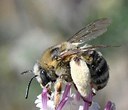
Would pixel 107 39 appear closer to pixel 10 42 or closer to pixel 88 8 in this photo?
pixel 88 8

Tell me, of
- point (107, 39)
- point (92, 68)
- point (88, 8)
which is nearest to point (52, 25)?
point (88, 8)

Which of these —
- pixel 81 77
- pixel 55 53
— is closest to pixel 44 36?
pixel 55 53

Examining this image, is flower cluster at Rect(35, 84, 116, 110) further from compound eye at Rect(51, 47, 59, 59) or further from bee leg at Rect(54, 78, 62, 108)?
compound eye at Rect(51, 47, 59, 59)

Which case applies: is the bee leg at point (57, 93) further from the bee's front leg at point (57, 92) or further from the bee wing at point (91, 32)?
the bee wing at point (91, 32)

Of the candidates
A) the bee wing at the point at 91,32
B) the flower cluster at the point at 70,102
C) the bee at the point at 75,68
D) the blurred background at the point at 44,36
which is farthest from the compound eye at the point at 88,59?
the blurred background at the point at 44,36

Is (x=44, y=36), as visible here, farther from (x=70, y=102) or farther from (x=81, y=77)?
(x=81, y=77)

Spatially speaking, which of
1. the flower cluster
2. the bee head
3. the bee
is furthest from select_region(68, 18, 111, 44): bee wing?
the flower cluster

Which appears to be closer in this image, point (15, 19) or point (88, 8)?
point (88, 8)

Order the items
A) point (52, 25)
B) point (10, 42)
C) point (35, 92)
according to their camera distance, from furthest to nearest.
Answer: point (10, 42) < point (52, 25) < point (35, 92)
